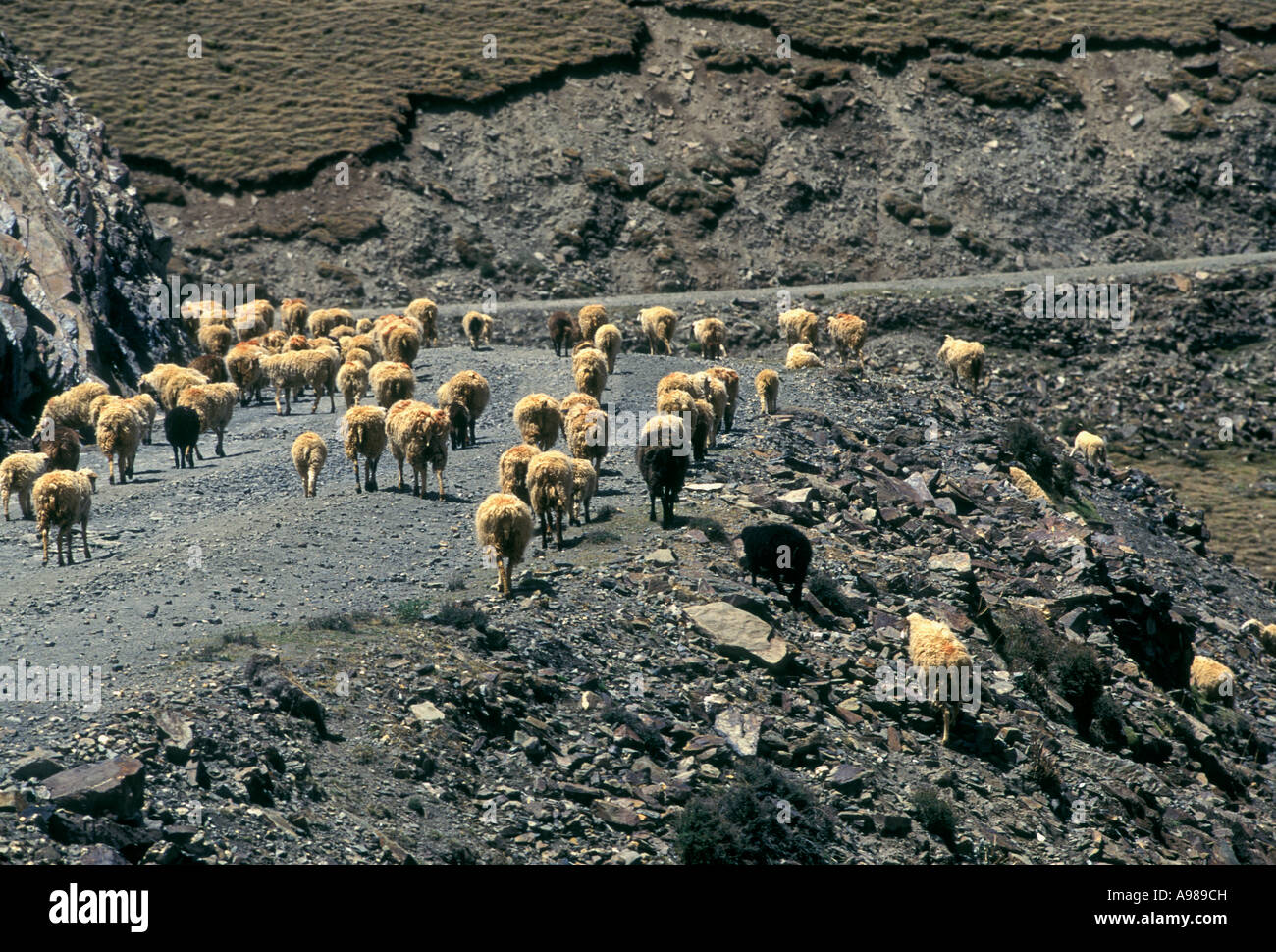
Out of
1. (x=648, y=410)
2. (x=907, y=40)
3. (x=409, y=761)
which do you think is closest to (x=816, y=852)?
(x=409, y=761)

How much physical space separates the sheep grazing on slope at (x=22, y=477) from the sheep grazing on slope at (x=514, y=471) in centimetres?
795

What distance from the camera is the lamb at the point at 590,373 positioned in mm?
26562

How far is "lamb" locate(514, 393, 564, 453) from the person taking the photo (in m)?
21.9

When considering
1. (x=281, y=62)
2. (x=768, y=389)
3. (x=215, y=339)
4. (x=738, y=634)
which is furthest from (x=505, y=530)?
(x=281, y=62)

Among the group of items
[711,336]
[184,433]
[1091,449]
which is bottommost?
[1091,449]

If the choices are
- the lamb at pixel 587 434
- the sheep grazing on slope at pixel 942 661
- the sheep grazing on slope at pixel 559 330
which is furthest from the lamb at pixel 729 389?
the sheep grazing on slope at pixel 559 330

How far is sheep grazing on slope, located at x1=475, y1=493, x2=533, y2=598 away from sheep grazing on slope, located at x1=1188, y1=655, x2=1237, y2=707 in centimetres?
1368

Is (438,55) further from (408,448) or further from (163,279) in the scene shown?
(408,448)

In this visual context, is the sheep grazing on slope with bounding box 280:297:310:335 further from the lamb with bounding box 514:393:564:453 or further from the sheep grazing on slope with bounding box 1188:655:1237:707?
the sheep grazing on slope with bounding box 1188:655:1237:707

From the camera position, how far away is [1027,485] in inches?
1063

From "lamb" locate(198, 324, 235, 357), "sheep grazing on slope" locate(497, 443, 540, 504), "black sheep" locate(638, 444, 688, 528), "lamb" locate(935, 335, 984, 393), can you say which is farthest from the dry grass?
"black sheep" locate(638, 444, 688, 528)

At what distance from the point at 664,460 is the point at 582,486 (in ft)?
4.76

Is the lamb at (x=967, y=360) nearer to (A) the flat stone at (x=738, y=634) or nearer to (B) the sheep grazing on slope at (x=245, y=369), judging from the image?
(B) the sheep grazing on slope at (x=245, y=369)

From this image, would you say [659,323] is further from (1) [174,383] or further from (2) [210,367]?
(1) [174,383]
